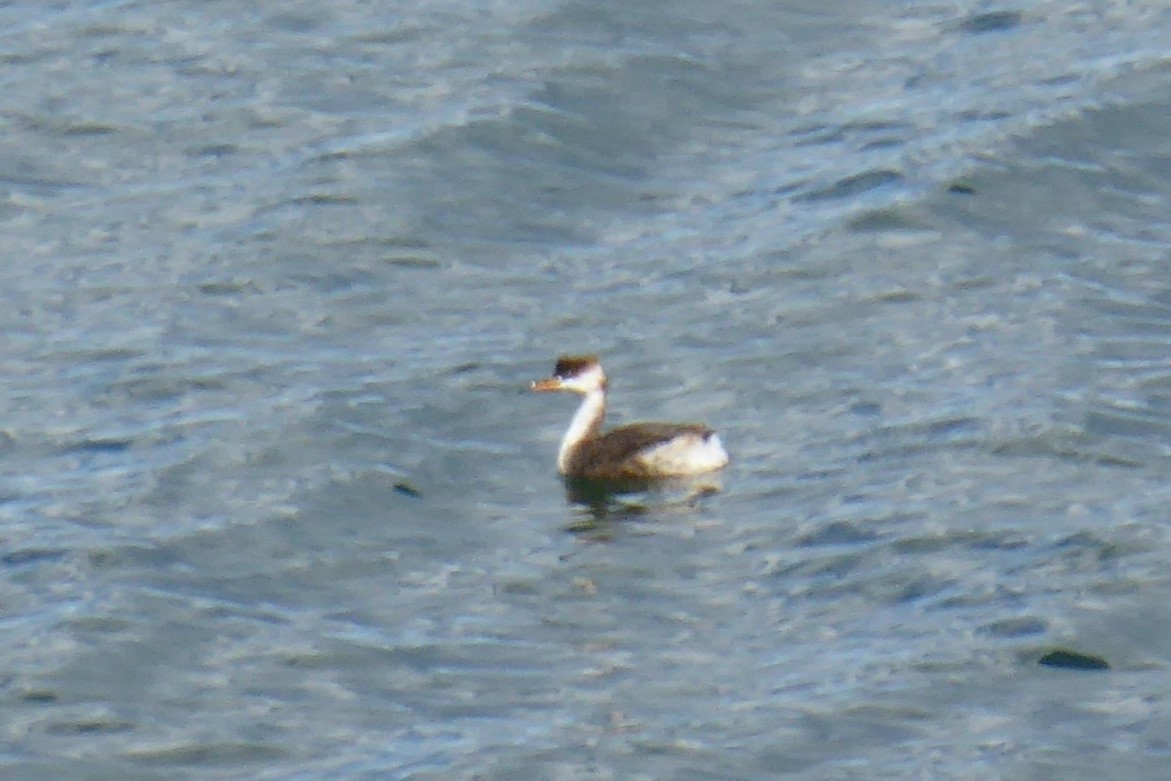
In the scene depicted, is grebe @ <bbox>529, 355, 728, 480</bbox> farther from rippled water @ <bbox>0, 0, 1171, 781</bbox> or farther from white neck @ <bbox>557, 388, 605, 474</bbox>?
rippled water @ <bbox>0, 0, 1171, 781</bbox>

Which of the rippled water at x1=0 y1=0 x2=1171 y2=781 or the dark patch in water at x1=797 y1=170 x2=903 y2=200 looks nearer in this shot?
the rippled water at x1=0 y1=0 x2=1171 y2=781

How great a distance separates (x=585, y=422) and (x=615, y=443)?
1.48ft

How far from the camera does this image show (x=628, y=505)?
1537 centimetres

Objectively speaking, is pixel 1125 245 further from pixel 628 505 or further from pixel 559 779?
pixel 559 779

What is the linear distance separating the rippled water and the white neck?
10.9 inches

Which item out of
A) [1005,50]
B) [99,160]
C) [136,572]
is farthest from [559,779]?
[1005,50]

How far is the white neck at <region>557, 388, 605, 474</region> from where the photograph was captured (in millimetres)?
15875

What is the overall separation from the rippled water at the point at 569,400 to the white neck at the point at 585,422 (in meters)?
0.28

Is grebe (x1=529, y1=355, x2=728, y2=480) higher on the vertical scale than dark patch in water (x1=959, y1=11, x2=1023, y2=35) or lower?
lower

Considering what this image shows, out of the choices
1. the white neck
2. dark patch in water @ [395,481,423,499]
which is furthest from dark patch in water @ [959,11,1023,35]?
dark patch in water @ [395,481,423,499]

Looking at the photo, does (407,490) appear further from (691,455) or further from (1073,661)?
(1073,661)

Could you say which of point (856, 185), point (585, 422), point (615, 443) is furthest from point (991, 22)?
point (615, 443)

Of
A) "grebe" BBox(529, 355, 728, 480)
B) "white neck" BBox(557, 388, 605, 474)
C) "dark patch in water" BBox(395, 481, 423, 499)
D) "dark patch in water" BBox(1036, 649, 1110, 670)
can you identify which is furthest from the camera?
"white neck" BBox(557, 388, 605, 474)

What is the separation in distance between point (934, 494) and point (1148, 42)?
1015cm
